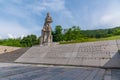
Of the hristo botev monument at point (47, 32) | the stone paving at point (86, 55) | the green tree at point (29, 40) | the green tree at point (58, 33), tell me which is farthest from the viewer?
the green tree at point (29, 40)

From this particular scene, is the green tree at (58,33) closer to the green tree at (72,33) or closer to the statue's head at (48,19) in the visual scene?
the green tree at (72,33)

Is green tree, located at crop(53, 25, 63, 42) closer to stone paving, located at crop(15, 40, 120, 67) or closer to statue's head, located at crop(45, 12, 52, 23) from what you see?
statue's head, located at crop(45, 12, 52, 23)

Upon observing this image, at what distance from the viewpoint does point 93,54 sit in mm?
11172

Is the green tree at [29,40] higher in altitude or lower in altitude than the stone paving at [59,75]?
higher

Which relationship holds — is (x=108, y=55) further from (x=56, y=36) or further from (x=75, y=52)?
(x=56, y=36)

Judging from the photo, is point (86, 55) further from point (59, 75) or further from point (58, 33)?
point (58, 33)

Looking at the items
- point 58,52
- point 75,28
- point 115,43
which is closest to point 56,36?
point 75,28

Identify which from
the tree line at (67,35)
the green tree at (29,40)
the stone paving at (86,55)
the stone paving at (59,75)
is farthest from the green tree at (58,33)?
the stone paving at (59,75)

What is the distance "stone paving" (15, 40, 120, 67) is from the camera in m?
10.1

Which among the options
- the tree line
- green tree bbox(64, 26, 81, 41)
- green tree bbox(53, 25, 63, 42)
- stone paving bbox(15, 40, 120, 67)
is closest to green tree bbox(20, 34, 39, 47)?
the tree line

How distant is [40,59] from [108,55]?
240 inches

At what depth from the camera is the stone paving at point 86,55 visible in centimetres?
1006

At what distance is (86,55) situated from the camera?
11.4 metres

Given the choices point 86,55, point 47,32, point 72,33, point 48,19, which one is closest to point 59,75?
point 86,55
